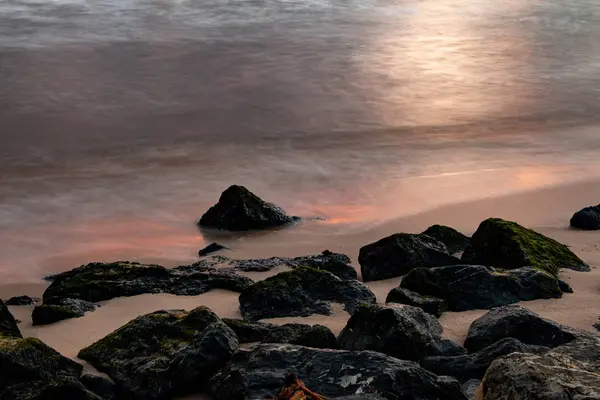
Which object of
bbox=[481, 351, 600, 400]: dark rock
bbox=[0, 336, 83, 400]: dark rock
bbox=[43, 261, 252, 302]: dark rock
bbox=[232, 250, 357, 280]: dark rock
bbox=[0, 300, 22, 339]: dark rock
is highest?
bbox=[481, 351, 600, 400]: dark rock

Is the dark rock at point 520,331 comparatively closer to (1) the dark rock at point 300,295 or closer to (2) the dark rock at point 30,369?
(1) the dark rock at point 300,295

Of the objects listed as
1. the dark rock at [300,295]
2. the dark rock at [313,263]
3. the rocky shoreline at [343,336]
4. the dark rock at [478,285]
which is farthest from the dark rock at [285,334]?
the dark rock at [313,263]

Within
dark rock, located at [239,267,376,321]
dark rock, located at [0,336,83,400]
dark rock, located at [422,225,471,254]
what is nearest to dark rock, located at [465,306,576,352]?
dark rock, located at [239,267,376,321]

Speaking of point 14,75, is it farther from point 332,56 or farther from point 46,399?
point 46,399

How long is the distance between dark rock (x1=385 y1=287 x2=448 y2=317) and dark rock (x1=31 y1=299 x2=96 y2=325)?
2308 mm

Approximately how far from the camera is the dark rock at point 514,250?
743cm

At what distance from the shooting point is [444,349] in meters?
5.34

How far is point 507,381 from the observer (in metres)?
3.63

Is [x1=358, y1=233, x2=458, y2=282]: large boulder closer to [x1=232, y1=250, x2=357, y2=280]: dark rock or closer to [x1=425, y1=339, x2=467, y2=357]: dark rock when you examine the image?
[x1=232, y1=250, x2=357, y2=280]: dark rock

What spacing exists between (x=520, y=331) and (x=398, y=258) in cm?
225

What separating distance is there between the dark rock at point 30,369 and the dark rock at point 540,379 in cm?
229

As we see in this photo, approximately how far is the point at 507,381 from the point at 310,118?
42.1 feet

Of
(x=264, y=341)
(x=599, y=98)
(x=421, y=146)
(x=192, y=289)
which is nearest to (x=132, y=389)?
(x=264, y=341)

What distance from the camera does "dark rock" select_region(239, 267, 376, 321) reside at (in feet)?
20.9
